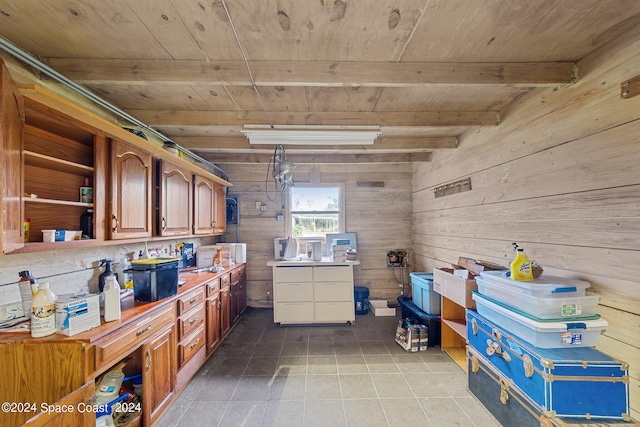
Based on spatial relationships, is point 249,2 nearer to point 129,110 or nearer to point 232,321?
point 129,110

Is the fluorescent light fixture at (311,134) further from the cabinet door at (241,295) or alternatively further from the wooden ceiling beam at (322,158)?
the cabinet door at (241,295)

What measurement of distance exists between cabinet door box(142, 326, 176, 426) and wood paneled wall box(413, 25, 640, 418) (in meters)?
2.81

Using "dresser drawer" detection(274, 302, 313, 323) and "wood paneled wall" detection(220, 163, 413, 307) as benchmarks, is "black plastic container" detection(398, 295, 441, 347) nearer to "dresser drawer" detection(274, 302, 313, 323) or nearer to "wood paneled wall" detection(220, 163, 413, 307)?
"wood paneled wall" detection(220, 163, 413, 307)

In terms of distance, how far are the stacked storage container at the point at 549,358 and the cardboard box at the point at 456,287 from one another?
15.7 inches

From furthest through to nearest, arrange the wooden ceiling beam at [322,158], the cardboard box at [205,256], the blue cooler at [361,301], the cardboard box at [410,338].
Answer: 1. the blue cooler at [361,301]
2. the wooden ceiling beam at [322,158]
3. the cardboard box at [205,256]
4. the cardboard box at [410,338]

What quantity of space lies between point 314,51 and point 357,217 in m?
2.86

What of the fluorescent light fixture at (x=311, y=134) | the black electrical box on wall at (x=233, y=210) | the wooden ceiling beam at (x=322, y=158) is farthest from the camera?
the black electrical box on wall at (x=233, y=210)

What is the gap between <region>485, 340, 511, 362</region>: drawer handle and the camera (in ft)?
5.28

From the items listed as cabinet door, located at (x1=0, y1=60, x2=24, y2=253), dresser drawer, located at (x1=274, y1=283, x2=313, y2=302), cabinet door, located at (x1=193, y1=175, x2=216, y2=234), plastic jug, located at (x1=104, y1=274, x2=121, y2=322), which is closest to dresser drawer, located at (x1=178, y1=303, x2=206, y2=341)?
plastic jug, located at (x1=104, y1=274, x2=121, y2=322)

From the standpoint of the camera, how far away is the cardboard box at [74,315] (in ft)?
4.06

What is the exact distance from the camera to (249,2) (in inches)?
44.6

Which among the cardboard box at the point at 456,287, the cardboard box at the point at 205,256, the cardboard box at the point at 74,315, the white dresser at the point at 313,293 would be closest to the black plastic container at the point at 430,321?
the cardboard box at the point at 456,287

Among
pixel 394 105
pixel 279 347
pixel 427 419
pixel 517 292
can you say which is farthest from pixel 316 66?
pixel 279 347

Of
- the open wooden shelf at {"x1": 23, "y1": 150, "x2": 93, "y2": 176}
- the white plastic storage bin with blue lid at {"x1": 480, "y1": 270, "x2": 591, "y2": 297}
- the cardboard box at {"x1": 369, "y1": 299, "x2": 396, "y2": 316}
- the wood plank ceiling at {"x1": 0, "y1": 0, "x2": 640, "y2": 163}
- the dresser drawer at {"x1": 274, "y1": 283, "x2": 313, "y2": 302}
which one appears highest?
the wood plank ceiling at {"x1": 0, "y1": 0, "x2": 640, "y2": 163}
